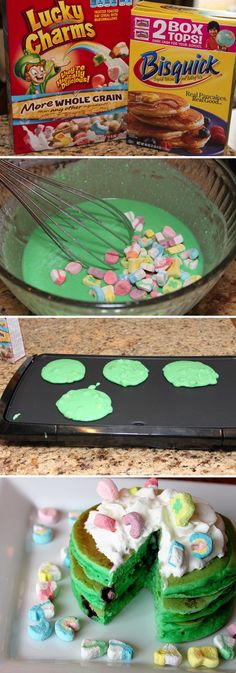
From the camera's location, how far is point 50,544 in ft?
2.78

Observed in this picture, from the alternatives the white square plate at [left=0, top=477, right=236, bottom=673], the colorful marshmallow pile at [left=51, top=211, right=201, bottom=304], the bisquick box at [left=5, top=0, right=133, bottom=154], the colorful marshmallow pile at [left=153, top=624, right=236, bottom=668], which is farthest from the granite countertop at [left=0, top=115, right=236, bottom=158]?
the colorful marshmallow pile at [left=153, top=624, right=236, bottom=668]

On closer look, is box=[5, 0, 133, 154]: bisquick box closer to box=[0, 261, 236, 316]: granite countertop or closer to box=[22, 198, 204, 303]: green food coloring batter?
box=[22, 198, 204, 303]: green food coloring batter

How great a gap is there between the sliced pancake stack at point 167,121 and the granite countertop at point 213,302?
21cm

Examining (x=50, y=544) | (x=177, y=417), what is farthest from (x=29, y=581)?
(x=177, y=417)

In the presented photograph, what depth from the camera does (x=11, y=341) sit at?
0.83 m

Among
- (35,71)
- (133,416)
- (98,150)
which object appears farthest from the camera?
(98,150)

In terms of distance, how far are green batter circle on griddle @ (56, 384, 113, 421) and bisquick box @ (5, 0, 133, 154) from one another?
353mm

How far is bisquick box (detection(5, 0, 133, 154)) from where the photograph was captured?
0.76m

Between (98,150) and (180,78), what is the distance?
15 cm

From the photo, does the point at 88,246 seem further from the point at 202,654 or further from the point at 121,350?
the point at 202,654

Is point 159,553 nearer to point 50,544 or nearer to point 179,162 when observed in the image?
point 50,544

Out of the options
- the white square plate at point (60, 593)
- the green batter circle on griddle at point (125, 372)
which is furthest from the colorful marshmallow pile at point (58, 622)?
the green batter circle on griddle at point (125, 372)

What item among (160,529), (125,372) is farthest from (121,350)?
(160,529)

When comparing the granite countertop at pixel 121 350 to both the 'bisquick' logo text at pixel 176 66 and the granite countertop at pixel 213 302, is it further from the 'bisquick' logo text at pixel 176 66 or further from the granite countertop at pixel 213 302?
the 'bisquick' logo text at pixel 176 66
